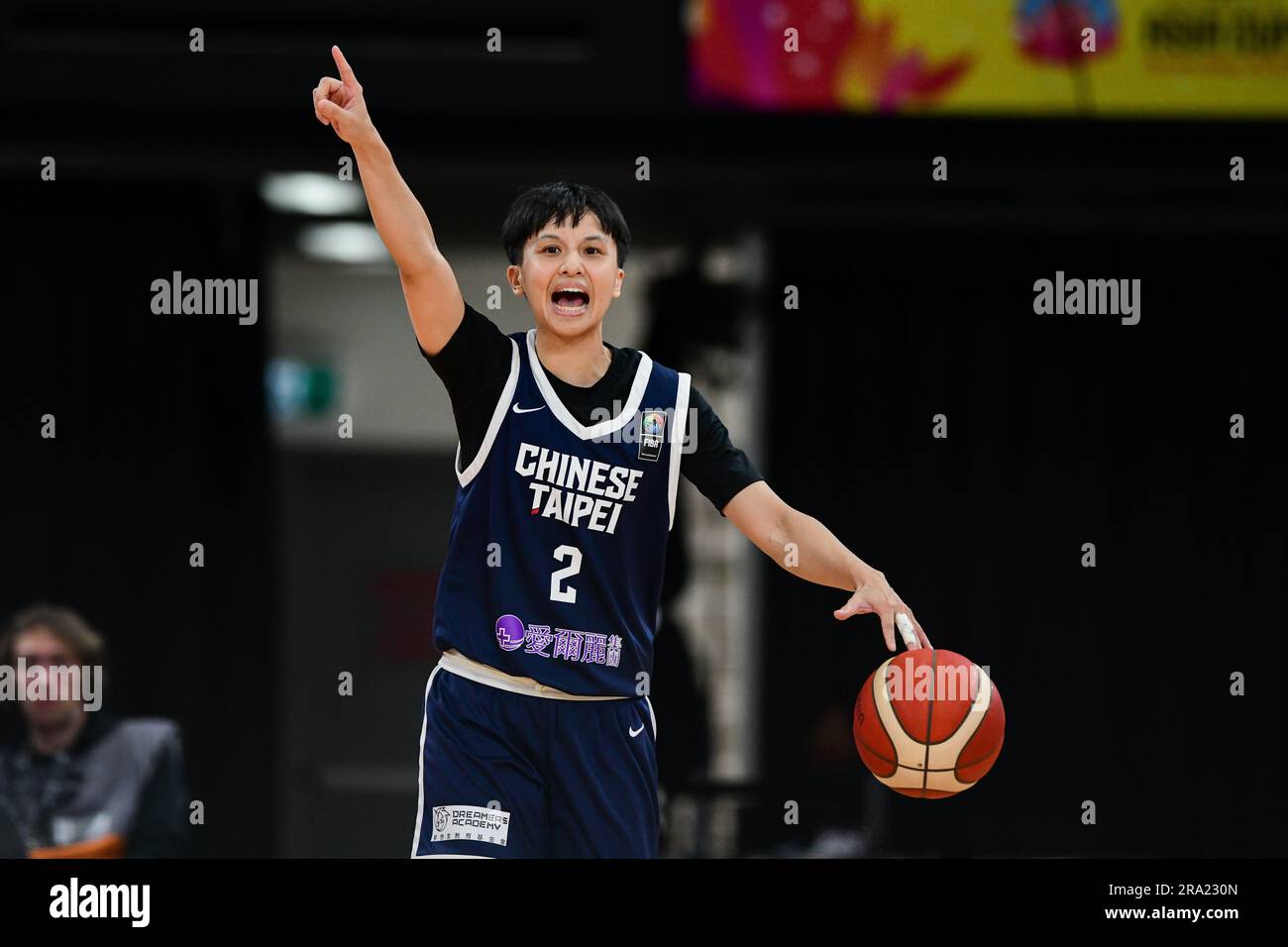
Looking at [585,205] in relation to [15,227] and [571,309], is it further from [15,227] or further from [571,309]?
[15,227]

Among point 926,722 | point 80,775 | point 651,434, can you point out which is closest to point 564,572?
point 651,434

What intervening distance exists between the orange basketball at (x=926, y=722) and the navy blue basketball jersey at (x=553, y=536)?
0.74 meters

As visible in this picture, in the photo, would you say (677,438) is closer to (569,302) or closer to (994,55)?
(569,302)

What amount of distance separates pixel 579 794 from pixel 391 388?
473cm

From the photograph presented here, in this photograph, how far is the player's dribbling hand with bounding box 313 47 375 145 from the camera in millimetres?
4102

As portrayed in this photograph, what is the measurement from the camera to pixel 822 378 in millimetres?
8820

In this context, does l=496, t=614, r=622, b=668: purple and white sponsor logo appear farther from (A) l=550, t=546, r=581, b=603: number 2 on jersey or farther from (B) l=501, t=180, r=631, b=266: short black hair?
(B) l=501, t=180, r=631, b=266: short black hair

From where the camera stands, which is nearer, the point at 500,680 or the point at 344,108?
the point at 344,108

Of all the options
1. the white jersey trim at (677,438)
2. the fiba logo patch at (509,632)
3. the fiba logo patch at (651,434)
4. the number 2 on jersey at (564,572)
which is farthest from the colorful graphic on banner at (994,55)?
the fiba logo patch at (509,632)

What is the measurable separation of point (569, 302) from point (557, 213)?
0.25 meters

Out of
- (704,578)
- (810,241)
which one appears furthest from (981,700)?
(810,241)

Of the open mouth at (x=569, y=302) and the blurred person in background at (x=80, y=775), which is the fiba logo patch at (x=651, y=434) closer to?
the open mouth at (x=569, y=302)
